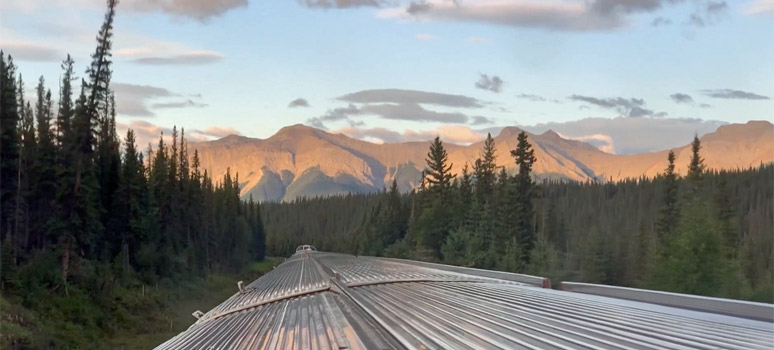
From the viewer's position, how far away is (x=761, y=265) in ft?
177

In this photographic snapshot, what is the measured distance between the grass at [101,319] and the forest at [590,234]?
787 inches

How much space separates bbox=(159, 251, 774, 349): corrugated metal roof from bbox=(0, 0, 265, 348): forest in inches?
497

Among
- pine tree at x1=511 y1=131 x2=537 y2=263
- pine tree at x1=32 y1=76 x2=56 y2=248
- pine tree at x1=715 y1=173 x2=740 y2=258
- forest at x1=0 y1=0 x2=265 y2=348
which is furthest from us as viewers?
pine tree at x1=511 y1=131 x2=537 y2=263

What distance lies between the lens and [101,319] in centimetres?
3033

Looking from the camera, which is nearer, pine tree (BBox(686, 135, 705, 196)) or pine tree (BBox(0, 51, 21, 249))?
pine tree (BBox(0, 51, 21, 249))

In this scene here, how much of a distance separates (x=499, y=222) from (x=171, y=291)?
2720 centimetres

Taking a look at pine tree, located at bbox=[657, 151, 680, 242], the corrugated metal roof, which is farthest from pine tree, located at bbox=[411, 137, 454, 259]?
the corrugated metal roof

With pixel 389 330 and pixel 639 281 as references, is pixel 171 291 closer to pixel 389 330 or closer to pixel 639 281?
pixel 639 281

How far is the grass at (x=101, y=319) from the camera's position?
22.9 m

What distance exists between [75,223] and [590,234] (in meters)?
35.1

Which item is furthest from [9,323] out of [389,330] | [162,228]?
[162,228]

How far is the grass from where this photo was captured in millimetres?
22938

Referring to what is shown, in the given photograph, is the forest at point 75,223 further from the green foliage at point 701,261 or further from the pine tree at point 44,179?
the green foliage at point 701,261

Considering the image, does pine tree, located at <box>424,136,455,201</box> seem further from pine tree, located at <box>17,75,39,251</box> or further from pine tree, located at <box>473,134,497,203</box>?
pine tree, located at <box>17,75,39,251</box>
